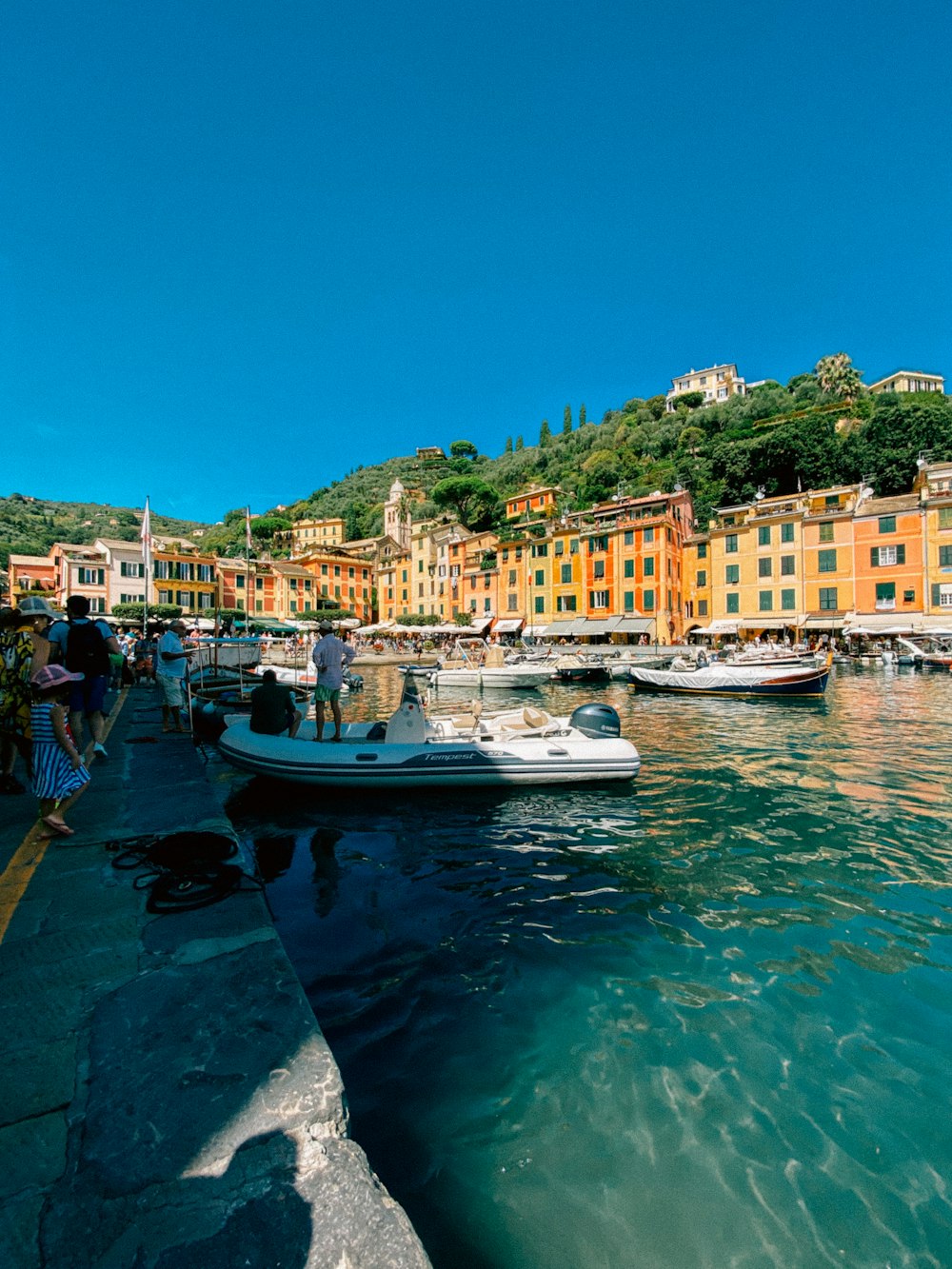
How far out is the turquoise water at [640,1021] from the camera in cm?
279

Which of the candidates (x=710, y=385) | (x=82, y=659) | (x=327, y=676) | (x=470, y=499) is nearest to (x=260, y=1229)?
(x=82, y=659)

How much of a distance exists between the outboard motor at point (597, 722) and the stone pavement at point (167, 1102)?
7.16 meters

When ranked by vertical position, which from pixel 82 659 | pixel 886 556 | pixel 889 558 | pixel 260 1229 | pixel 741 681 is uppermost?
pixel 886 556

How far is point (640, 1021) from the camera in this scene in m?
4.05

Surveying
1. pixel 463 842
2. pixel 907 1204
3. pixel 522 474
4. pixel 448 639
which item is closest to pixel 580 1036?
pixel 907 1204

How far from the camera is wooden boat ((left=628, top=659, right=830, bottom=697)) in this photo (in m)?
21.8

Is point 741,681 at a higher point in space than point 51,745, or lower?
lower

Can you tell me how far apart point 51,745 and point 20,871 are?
3.46 feet

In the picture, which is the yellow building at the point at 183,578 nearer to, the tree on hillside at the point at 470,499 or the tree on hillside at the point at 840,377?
the tree on hillside at the point at 470,499

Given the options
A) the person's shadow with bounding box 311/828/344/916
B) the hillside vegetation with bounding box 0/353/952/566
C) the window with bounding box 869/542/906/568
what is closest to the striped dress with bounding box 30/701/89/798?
the person's shadow with bounding box 311/828/344/916

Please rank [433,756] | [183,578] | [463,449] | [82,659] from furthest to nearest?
[463,449]
[183,578]
[433,756]
[82,659]

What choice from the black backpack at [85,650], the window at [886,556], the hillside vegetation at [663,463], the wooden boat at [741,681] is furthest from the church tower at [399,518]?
the black backpack at [85,650]

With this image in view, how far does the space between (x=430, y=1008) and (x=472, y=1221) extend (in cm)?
151

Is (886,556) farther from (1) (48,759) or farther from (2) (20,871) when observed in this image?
(2) (20,871)
